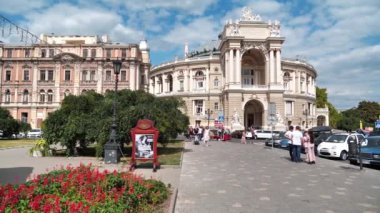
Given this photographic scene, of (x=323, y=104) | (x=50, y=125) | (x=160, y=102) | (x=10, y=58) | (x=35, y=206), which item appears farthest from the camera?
(x=323, y=104)

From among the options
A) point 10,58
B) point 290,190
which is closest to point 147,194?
point 290,190

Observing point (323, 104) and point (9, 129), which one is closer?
point (9, 129)

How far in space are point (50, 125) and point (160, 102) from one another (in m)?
8.20

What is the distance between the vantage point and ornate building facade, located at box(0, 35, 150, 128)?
235 ft

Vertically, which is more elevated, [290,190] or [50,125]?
[50,125]

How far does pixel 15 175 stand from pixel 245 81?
2401 inches

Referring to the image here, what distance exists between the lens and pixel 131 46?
237ft

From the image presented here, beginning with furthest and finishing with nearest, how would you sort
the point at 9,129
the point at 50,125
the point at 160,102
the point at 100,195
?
the point at 9,129, the point at 160,102, the point at 50,125, the point at 100,195

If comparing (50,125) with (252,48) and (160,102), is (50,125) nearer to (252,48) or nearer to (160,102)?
(160,102)

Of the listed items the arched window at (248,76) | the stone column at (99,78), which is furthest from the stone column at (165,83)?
the arched window at (248,76)

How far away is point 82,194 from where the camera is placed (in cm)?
663

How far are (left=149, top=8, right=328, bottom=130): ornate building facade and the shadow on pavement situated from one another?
4507cm

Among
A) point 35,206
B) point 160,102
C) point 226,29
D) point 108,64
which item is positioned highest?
point 226,29

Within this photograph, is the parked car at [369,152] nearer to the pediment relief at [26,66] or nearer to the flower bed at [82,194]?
the flower bed at [82,194]
